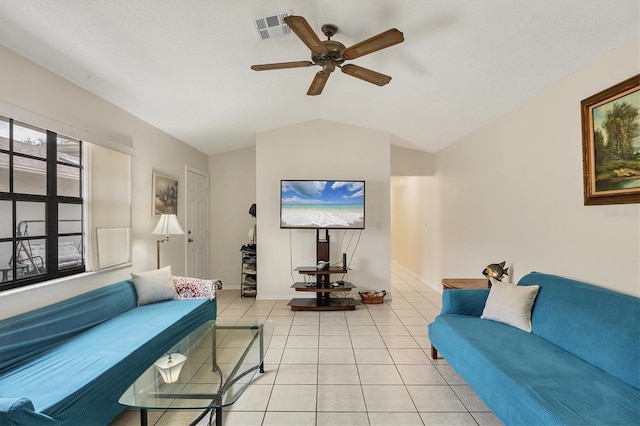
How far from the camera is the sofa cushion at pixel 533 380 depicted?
1389 mm

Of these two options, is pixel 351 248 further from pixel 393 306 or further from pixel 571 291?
pixel 571 291

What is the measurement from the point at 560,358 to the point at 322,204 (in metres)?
3.17

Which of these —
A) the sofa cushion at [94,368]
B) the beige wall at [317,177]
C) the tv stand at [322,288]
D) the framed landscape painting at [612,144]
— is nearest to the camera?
the sofa cushion at [94,368]

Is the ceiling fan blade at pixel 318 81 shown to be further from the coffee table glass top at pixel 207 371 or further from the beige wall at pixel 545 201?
the coffee table glass top at pixel 207 371

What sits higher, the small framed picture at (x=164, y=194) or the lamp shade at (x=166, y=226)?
the small framed picture at (x=164, y=194)

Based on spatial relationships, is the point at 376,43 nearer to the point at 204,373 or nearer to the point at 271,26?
the point at 271,26

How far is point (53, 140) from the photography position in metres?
2.42

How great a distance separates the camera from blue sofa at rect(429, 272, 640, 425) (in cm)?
143

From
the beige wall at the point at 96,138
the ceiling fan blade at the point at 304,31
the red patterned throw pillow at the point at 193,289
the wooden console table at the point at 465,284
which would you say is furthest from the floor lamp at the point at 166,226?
the wooden console table at the point at 465,284

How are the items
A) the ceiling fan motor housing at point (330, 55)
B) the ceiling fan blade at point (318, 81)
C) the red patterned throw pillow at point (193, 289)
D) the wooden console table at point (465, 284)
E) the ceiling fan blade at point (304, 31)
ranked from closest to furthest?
1. the ceiling fan blade at point (304, 31)
2. the ceiling fan motor housing at point (330, 55)
3. the ceiling fan blade at point (318, 81)
4. the wooden console table at point (465, 284)
5. the red patterned throw pillow at point (193, 289)

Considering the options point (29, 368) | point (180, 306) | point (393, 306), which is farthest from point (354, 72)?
point (393, 306)

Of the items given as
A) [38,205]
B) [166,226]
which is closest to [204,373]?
[38,205]

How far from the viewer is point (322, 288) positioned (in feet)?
14.2

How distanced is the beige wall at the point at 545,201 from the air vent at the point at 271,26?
2297 millimetres
